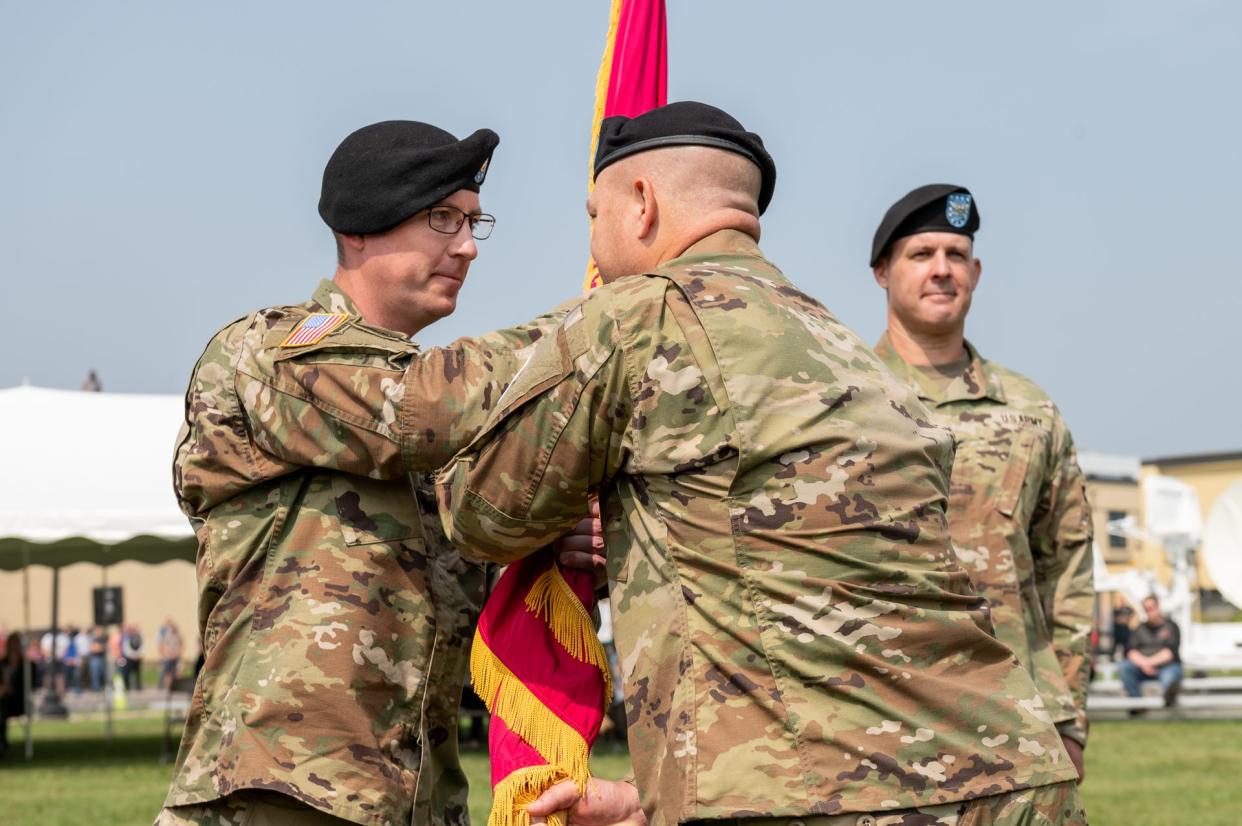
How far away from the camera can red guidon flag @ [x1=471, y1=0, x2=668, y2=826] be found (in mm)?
2949

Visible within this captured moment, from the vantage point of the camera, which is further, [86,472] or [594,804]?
[86,472]

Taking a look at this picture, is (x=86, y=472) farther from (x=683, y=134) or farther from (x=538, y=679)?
(x=683, y=134)

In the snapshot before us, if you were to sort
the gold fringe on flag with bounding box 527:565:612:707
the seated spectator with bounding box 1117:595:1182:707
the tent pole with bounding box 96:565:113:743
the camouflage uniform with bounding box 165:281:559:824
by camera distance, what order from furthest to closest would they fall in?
the seated spectator with bounding box 1117:595:1182:707, the tent pole with bounding box 96:565:113:743, the camouflage uniform with bounding box 165:281:559:824, the gold fringe on flag with bounding box 527:565:612:707

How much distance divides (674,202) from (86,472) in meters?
13.6

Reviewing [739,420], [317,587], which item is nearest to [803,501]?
[739,420]

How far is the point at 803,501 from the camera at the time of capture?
8.48 ft

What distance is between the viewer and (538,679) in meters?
3.03

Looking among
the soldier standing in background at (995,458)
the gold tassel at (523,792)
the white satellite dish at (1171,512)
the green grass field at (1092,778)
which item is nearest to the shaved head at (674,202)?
the gold tassel at (523,792)

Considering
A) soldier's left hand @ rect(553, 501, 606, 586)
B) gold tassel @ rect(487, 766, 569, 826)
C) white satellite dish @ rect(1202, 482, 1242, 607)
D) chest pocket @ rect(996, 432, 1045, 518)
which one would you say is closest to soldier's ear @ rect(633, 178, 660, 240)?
soldier's left hand @ rect(553, 501, 606, 586)

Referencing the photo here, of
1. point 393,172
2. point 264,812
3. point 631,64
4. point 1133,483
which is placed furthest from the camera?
point 1133,483

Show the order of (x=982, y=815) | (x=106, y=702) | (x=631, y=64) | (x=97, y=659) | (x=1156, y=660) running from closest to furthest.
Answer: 1. (x=982, y=815)
2. (x=631, y=64)
3. (x=106, y=702)
4. (x=1156, y=660)
5. (x=97, y=659)

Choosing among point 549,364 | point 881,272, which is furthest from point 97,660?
point 549,364

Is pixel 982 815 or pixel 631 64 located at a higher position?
pixel 631 64

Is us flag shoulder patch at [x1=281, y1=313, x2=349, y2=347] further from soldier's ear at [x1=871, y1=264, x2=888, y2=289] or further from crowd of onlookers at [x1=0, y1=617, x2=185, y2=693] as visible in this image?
crowd of onlookers at [x1=0, y1=617, x2=185, y2=693]
